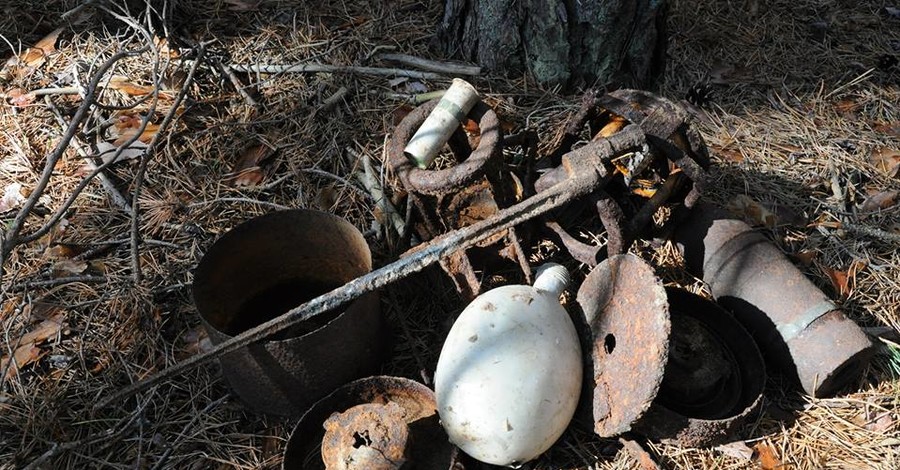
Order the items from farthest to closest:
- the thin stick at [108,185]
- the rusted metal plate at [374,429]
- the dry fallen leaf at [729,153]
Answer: the dry fallen leaf at [729,153]
the thin stick at [108,185]
the rusted metal plate at [374,429]

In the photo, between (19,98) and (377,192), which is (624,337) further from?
(19,98)

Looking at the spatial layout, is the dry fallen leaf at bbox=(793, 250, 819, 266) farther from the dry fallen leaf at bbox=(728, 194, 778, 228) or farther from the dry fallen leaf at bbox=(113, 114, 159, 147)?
the dry fallen leaf at bbox=(113, 114, 159, 147)

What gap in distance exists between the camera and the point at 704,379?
234 cm

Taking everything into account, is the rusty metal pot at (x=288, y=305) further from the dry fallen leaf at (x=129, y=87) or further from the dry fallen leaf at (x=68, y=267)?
the dry fallen leaf at (x=129, y=87)

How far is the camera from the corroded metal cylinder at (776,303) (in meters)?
2.29

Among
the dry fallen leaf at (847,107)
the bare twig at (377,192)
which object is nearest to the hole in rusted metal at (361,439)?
the bare twig at (377,192)

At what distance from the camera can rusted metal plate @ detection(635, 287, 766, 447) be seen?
2.17 metres

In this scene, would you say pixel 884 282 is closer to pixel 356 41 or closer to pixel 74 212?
pixel 356 41

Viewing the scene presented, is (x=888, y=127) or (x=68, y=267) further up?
(x=888, y=127)

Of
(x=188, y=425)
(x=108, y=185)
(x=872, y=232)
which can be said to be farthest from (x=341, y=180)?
(x=872, y=232)

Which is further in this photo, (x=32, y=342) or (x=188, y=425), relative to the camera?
(x=32, y=342)

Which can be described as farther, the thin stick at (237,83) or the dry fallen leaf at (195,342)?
the thin stick at (237,83)

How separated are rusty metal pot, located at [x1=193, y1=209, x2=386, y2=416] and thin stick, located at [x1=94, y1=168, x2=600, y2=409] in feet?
0.17

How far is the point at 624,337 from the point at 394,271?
31.8 inches
